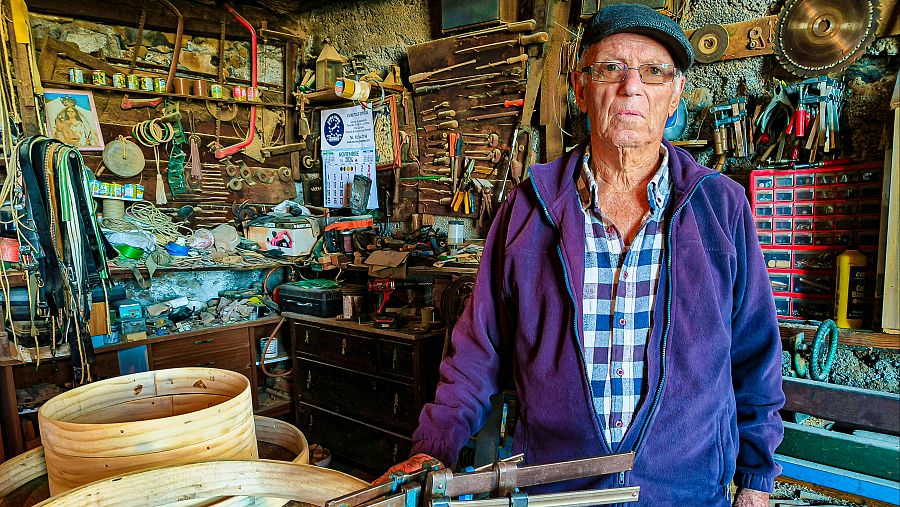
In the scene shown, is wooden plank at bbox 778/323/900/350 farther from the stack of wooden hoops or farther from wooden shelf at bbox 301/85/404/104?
wooden shelf at bbox 301/85/404/104

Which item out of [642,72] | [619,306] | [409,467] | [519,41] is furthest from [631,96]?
[519,41]

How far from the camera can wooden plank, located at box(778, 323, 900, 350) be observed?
2.21 metres

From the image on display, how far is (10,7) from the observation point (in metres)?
3.59

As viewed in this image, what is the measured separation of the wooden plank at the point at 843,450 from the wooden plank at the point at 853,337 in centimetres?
44

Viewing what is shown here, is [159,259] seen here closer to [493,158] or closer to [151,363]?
[151,363]

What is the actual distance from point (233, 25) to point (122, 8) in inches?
33.1

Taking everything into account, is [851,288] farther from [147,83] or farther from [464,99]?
[147,83]

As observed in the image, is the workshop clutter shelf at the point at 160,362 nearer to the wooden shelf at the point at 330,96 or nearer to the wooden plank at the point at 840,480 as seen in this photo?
the wooden shelf at the point at 330,96

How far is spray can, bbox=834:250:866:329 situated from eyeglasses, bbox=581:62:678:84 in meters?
1.59

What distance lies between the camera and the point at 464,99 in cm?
392

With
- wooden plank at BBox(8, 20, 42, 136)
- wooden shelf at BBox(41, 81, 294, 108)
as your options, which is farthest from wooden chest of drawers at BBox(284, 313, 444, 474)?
wooden plank at BBox(8, 20, 42, 136)

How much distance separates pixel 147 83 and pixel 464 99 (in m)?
2.56

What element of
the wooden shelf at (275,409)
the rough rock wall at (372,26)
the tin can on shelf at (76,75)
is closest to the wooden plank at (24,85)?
the tin can on shelf at (76,75)

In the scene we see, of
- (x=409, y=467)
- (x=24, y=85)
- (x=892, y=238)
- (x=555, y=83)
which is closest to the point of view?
(x=409, y=467)
